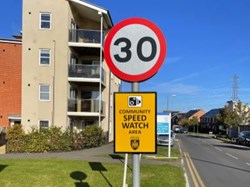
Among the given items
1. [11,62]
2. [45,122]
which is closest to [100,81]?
[45,122]

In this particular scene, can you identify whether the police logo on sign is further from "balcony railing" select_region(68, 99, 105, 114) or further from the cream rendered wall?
"balcony railing" select_region(68, 99, 105, 114)

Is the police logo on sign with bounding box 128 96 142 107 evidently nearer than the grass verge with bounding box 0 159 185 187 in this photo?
Yes

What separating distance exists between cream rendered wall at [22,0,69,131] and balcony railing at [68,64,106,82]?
2.51ft

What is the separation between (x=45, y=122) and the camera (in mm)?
37125

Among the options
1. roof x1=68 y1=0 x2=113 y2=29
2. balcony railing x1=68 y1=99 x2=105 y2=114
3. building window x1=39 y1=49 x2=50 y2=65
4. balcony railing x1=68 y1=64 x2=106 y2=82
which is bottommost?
balcony railing x1=68 y1=99 x2=105 y2=114

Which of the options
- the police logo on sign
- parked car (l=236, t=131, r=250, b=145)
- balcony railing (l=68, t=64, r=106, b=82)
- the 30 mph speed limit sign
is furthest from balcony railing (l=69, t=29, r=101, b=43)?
the police logo on sign

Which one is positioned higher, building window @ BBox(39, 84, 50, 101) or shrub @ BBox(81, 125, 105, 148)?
building window @ BBox(39, 84, 50, 101)

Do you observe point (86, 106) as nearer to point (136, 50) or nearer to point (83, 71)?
point (83, 71)

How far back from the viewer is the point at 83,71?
3856cm

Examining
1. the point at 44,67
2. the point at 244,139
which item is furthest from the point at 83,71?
the point at 244,139

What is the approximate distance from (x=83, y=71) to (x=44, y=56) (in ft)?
11.8

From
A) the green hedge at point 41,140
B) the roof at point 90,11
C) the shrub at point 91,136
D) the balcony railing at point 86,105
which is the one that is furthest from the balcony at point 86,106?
the green hedge at point 41,140

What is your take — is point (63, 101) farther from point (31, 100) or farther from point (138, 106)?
point (138, 106)

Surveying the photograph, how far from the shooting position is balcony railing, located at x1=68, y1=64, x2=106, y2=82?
3809cm
